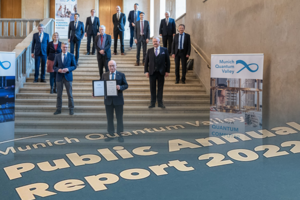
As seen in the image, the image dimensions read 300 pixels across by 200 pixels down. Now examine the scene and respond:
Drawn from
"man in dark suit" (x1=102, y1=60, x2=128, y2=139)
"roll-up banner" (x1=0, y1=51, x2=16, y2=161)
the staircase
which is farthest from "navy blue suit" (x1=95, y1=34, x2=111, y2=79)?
"roll-up banner" (x1=0, y1=51, x2=16, y2=161)

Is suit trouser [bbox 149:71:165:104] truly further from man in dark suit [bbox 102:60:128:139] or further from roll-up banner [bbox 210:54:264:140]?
man in dark suit [bbox 102:60:128:139]

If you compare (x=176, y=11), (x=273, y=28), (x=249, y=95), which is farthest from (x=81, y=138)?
(x=176, y=11)

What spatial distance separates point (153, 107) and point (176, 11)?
19.5ft

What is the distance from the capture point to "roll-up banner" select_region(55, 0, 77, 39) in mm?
14461

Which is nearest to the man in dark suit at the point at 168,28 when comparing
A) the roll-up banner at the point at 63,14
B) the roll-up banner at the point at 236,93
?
A: the roll-up banner at the point at 236,93

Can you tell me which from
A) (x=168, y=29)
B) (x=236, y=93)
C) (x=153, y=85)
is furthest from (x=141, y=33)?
(x=236, y=93)

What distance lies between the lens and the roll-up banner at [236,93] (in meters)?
4.89

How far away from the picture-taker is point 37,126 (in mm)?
5488

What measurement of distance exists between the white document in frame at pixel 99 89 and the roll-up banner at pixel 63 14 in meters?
10.4

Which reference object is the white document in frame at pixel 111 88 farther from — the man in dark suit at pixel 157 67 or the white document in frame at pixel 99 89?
the man in dark suit at pixel 157 67

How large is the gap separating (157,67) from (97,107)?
4.72 feet

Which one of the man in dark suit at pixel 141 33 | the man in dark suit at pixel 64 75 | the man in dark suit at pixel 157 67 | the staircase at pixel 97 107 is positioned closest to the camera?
the staircase at pixel 97 107

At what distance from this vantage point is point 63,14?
48.0ft

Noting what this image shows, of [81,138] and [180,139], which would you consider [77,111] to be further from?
[180,139]
